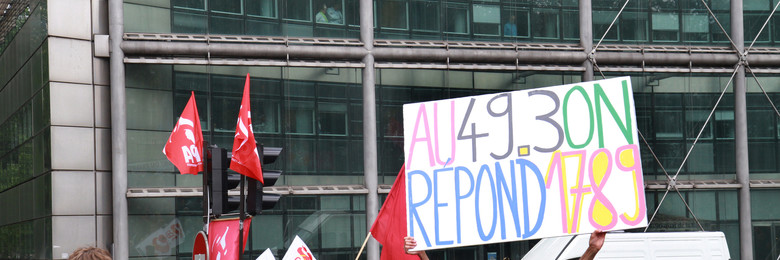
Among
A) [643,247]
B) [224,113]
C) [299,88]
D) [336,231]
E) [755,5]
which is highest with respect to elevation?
[755,5]

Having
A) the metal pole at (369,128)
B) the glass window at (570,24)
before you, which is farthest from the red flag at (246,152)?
the glass window at (570,24)

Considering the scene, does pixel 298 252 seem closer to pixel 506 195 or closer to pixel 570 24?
pixel 506 195

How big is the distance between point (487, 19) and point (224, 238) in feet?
36.2

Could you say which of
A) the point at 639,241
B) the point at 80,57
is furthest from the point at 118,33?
the point at 639,241

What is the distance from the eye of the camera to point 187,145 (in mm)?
11281

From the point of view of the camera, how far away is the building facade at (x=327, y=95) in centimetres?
1788

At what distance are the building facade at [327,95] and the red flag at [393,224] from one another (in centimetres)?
938

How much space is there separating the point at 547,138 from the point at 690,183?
14823 millimetres

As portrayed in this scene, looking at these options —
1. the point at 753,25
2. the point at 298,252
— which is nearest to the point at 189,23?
the point at 298,252

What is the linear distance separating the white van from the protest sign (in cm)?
972

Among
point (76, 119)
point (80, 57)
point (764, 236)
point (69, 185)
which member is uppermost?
point (80, 57)

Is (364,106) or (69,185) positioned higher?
(364,106)

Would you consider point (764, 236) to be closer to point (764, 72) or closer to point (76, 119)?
point (764, 72)

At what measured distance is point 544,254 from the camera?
684 inches
